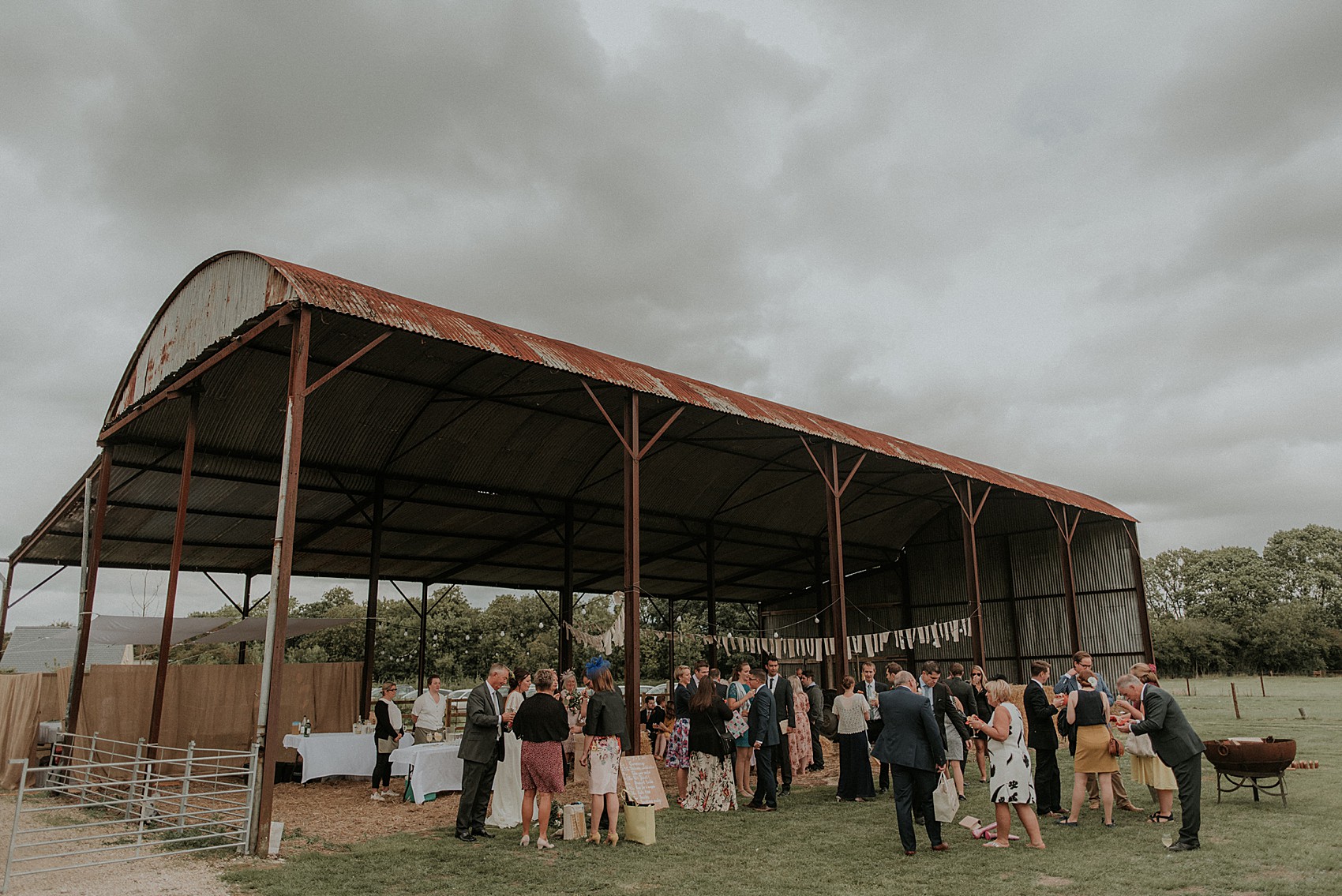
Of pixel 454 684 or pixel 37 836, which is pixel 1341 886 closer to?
pixel 37 836

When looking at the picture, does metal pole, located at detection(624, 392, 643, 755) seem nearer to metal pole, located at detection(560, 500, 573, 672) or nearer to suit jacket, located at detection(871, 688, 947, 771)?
suit jacket, located at detection(871, 688, 947, 771)

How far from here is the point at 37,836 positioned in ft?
26.2

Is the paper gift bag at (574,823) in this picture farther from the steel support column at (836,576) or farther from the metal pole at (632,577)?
the steel support column at (836,576)

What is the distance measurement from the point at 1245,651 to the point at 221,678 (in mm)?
51096

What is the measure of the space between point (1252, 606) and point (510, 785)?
63307 mm

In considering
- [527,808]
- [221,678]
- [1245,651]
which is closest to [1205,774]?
[527,808]

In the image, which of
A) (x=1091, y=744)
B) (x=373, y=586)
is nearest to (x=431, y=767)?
(x=373, y=586)

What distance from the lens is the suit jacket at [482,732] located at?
7.71 metres

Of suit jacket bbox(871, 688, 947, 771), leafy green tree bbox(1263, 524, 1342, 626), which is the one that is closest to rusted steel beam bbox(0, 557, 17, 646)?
suit jacket bbox(871, 688, 947, 771)

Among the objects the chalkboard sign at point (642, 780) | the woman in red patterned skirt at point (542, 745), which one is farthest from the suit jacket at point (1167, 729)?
the woman in red patterned skirt at point (542, 745)

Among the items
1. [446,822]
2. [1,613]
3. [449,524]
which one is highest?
[449,524]

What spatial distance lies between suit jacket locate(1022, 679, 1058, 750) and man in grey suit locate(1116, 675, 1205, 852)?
1.10 meters

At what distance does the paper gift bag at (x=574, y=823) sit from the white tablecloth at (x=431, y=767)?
9.25 feet

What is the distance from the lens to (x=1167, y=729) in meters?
6.83
